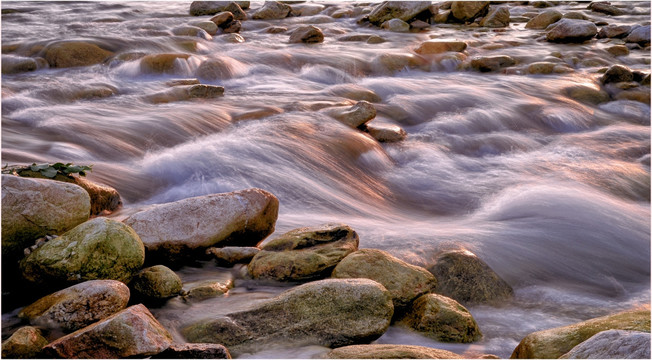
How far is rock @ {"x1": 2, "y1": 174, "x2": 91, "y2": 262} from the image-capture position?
3254 mm

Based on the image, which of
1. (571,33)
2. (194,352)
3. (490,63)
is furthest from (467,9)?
(194,352)

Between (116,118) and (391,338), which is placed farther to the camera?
(116,118)

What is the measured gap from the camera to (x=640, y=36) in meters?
14.1

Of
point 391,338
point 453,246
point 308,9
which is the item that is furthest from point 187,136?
point 308,9

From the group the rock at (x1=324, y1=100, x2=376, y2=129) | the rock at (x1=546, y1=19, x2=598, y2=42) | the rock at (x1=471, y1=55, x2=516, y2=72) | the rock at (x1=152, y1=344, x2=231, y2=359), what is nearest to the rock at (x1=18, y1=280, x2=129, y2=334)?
the rock at (x1=152, y1=344, x2=231, y2=359)

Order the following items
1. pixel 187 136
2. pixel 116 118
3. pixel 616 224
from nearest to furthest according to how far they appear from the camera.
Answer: pixel 616 224, pixel 187 136, pixel 116 118

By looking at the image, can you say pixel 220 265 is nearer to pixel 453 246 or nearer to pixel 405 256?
pixel 405 256

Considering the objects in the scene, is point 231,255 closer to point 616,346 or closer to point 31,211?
point 31,211

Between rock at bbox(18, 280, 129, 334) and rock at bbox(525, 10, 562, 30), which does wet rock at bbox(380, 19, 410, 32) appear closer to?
rock at bbox(525, 10, 562, 30)

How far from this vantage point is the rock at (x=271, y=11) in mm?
16781

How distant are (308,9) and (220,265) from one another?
1580 centimetres

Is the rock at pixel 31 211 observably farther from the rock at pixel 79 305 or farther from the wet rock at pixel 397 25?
the wet rock at pixel 397 25

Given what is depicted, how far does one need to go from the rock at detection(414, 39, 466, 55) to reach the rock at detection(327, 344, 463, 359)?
10.4 m

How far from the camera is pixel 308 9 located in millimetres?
18406
